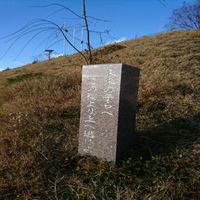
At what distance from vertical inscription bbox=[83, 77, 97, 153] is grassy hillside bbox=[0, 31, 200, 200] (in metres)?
0.19

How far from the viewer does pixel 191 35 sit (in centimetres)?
1159

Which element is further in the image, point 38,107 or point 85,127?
point 38,107

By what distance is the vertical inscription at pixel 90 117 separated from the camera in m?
3.73

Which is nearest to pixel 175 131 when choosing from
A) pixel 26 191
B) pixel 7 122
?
pixel 26 191

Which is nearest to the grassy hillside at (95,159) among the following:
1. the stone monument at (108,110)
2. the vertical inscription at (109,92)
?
the stone monument at (108,110)

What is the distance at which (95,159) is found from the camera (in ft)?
12.0

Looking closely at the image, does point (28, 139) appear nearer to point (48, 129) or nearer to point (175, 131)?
point (48, 129)

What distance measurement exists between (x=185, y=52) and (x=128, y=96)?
532cm

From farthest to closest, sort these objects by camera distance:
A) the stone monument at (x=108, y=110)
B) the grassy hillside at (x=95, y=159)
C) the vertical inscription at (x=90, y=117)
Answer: the vertical inscription at (x=90, y=117)
the stone monument at (x=108, y=110)
the grassy hillside at (x=95, y=159)

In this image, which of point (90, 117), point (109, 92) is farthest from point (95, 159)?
point (109, 92)

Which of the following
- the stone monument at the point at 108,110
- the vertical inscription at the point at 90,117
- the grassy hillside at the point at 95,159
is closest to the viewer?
the grassy hillside at the point at 95,159

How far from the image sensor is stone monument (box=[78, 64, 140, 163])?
3.55 m

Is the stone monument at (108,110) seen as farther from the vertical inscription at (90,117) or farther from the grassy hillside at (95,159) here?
the grassy hillside at (95,159)

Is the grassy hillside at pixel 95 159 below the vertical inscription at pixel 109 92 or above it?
below
